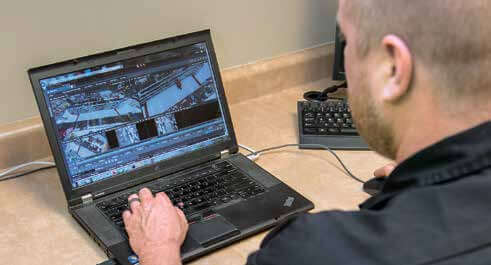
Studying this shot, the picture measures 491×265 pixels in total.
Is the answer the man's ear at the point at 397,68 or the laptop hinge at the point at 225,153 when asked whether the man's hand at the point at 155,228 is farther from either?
the man's ear at the point at 397,68

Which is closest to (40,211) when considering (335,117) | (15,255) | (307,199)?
(15,255)

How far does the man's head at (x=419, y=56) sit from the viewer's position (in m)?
0.76

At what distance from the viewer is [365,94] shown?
881 millimetres

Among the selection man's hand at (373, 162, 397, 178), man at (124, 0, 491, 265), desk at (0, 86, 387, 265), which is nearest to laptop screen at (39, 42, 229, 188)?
desk at (0, 86, 387, 265)

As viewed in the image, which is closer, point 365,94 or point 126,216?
point 365,94

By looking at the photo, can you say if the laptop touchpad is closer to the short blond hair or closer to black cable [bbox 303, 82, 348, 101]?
the short blond hair

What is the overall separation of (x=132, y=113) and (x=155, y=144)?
0.08 metres

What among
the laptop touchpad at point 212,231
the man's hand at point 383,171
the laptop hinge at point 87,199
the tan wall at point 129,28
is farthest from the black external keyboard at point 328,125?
the laptop hinge at point 87,199

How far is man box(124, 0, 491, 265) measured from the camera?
708 mm

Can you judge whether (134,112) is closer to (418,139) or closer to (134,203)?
(134,203)

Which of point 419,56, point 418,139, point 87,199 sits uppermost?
point 419,56

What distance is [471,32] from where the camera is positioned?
756mm

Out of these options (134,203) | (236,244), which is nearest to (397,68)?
(236,244)

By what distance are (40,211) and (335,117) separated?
69 centimetres
